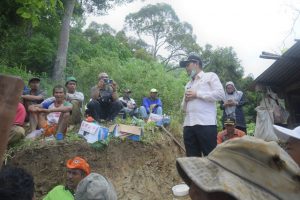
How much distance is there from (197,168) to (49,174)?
5744 mm

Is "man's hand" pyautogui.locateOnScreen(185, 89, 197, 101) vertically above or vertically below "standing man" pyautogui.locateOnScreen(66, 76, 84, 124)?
above

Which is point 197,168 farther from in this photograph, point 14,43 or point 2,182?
point 14,43

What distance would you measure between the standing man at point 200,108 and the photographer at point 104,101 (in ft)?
9.22

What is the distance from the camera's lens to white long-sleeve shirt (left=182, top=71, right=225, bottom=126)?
16.8ft

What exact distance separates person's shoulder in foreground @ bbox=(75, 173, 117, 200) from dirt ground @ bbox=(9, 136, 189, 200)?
8.18ft

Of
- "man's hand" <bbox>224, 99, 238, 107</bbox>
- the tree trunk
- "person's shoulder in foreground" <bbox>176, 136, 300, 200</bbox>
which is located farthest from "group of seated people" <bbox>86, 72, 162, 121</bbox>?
the tree trunk

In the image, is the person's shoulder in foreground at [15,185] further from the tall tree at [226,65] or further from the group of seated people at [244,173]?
the tall tree at [226,65]

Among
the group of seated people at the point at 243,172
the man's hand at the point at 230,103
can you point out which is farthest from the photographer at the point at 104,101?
the group of seated people at the point at 243,172

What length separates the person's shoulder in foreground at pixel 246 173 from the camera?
44.4 inches

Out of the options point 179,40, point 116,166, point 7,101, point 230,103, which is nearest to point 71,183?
point 116,166

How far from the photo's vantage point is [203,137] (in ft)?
16.7

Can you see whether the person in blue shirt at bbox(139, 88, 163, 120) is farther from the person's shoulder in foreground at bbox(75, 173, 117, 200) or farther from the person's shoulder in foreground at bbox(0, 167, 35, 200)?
the person's shoulder in foreground at bbox(0, 167, 35, 200)

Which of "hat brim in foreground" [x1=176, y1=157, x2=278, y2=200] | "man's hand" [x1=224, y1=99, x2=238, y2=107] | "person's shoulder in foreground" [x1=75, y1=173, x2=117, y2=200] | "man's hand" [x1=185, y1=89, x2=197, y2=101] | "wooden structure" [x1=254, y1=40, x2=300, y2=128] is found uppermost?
"wooden structure" [x1=254, y1=40, x2=300, y2=128]

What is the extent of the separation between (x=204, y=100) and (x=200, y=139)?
49 centimetres
